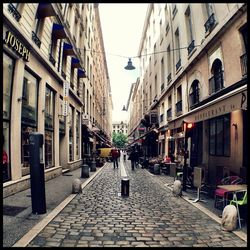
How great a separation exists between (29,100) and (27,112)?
Answer: 26.5 inches

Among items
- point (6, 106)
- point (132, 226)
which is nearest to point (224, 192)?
point (132, 226)

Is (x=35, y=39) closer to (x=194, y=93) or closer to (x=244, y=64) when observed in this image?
(x=244, y=64)

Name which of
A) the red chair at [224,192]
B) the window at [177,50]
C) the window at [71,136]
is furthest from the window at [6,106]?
the window at [177,50]

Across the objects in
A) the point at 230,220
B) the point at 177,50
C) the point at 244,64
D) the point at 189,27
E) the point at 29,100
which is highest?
the point at 189,27

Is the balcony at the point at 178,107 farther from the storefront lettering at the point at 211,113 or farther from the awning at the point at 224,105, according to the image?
the storefront lettering at the point at 211,113

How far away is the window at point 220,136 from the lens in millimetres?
11156

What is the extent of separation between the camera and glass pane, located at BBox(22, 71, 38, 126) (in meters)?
11.1

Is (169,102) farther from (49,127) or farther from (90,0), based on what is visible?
(90,0)

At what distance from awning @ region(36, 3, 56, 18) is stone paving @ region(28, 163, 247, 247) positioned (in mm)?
8900

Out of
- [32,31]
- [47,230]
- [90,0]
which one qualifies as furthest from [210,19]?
[47,230]

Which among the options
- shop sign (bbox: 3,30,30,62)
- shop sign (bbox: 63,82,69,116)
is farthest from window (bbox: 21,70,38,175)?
shop sign (bbox: 63,82,69,116)

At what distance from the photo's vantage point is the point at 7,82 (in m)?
9.39

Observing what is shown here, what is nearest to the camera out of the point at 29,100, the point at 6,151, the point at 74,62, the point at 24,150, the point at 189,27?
the point at 6,151

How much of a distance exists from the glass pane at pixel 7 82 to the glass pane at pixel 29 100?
4.70 ft
